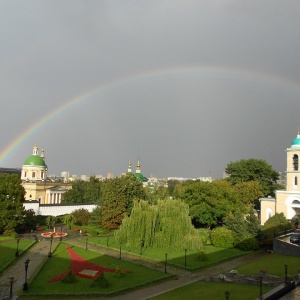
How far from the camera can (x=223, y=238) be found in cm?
3191

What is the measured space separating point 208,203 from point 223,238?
7984 mm

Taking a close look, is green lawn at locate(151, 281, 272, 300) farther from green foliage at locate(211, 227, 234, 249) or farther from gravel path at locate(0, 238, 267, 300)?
green foliage at locate(211, 227, 234, 249)

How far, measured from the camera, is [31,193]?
64.1 m

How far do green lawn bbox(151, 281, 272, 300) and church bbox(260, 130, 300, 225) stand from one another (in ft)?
74.9

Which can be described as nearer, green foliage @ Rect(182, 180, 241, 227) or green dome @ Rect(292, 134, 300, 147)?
green foliage @ Rect(182, 180, 241, 227)

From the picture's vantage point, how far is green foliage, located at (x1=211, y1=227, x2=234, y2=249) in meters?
→ 31.7

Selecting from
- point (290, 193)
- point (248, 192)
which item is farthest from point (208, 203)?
point (248, 192)

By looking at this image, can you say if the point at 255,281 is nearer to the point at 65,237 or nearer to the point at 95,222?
the point at 65,237

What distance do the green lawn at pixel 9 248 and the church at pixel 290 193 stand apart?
2857cm

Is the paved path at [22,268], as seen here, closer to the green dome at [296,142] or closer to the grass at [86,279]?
the grass at [86,279]

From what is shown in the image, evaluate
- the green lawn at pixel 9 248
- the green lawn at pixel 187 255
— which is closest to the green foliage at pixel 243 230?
the green lawn at pixel 187 255

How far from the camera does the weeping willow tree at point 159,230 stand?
30.0 meters

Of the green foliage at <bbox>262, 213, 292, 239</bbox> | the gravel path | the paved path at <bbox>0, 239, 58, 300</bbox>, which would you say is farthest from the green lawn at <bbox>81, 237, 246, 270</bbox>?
the paved path at <bbox>0, 239, 58, 300</bbox>

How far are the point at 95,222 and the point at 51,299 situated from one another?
25.8 m
